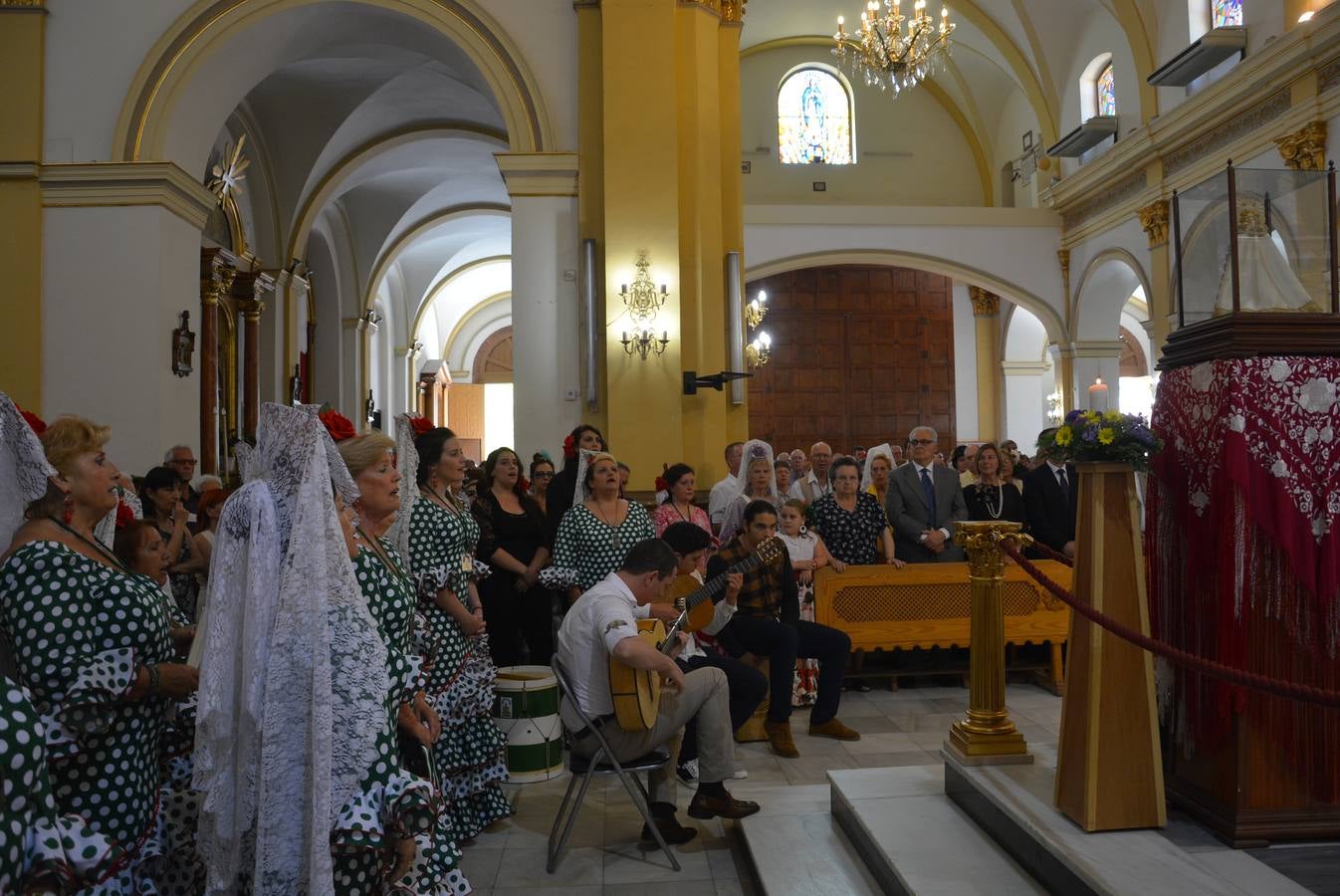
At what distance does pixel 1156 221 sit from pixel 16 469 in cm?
1340

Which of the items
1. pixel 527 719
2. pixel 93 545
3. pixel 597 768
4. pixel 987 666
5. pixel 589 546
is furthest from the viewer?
pixel 589 546

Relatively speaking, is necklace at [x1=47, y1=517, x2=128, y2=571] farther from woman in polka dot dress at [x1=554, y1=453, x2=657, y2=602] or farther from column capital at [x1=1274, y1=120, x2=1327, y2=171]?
column capital at [x1=1274, y1=120, x2=1327, y2=171]

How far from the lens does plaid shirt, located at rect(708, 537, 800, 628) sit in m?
5.44

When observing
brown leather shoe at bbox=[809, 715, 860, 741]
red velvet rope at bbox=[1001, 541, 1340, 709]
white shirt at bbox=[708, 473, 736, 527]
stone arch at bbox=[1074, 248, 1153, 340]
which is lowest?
brown leather shoe at bbox=[809, 715, 860, 741]

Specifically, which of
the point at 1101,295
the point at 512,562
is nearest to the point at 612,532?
the point at 512,562

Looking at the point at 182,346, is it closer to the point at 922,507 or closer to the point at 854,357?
the point at 922,507

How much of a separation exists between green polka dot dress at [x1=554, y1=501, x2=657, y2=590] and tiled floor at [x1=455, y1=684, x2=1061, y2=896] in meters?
1.04

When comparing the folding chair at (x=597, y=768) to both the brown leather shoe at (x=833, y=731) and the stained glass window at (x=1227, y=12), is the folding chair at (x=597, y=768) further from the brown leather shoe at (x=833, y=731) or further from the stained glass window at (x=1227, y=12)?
the stained glass window at (x=1227, y=12)

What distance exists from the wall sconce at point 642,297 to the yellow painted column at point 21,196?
4.79 m

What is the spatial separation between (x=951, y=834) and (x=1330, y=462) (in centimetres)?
173

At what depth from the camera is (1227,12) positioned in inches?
466

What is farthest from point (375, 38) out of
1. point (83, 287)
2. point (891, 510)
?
point (891, 510)

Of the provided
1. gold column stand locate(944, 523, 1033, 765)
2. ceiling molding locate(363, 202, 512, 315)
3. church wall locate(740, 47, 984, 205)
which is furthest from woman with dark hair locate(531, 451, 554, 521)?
ceiling molding locate(363, 202, 512, 315)

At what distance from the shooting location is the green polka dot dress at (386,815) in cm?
241
